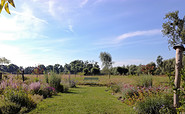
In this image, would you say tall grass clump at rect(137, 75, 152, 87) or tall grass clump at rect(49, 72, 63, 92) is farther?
tall grass clump at rect(49, 72, 63, 92)

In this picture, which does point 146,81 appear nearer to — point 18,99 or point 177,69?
point 177,69

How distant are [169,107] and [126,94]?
Answer: 335 centimetres

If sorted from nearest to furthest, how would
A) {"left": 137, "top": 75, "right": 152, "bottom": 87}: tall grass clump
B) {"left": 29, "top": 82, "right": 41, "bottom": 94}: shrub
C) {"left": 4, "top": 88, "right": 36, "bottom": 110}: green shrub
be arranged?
{"left": 4, "top": 88, "right": 36, "bottom": 110}: green shrub
{"left": 29, "top": 82, "right": 41, "bottom": 94}: shrub
{"left": 137, "top": 75, "right": 152, "bottom": 87}: tall grass clump

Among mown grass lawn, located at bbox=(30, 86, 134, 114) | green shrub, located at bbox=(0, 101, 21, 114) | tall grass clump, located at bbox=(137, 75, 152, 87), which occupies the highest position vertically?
tall grass clump, located at bbox=(137, 75, 152, 87)

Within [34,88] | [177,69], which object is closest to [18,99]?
[34,88]

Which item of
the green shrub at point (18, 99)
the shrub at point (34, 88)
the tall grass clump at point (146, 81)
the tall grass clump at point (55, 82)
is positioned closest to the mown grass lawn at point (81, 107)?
the green shrub at point (18, 99)

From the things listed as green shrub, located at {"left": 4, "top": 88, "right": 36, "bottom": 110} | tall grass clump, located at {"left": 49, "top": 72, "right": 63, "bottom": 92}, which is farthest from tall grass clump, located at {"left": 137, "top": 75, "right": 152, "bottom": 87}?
green shrub, located at {"left": 4, "top": 88, "right": 36, "bottom": 110}

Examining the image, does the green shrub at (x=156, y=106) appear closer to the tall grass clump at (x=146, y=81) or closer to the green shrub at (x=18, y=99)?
the green shrub at (x=18, y=99)

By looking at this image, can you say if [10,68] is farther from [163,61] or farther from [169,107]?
[169,107]

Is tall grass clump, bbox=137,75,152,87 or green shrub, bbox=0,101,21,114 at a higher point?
tall grass clump, bbox=137,75,152,87

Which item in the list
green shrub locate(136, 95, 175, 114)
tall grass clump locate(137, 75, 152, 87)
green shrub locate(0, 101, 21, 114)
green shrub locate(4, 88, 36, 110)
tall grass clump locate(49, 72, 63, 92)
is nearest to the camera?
green shrub locate(136, 95, 175, 114)

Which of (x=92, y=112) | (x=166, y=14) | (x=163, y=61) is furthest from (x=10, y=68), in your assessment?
(x=92, y=112)

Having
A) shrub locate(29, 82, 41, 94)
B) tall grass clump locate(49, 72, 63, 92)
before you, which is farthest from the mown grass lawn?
tall grass clump locate(49, 72, 63, 92)

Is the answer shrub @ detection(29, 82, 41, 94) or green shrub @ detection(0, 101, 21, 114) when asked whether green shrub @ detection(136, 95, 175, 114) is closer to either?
green shrub @ detection(0, 101, 21, 114)
